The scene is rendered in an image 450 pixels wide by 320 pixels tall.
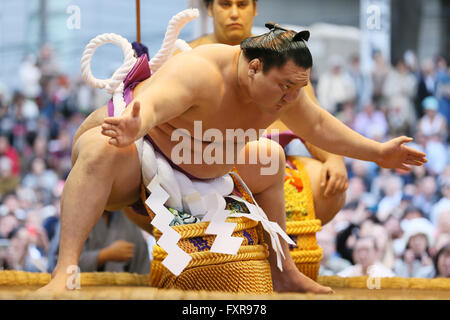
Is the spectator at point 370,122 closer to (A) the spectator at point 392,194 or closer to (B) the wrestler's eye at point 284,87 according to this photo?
(A) the spectator at point 392,194

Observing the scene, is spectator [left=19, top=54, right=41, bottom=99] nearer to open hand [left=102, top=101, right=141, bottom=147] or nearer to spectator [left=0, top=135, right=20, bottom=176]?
spectator [left=0, top=135, right=20, bottom=176]

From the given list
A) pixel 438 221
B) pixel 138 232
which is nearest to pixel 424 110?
pixel 438 221

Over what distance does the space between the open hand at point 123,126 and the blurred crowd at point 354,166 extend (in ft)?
7.93

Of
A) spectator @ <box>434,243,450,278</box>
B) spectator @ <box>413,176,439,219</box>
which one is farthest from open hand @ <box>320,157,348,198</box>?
spectator @ <box>413,176,439,219</box>

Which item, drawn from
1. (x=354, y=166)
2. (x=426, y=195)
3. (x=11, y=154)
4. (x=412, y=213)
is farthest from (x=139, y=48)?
(x=11, y=154)

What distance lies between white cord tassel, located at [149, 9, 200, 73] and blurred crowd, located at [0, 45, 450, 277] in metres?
1.99

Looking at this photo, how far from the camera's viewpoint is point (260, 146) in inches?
72.5

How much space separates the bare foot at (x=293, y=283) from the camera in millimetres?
1894

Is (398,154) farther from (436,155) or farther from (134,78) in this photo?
(436,155)

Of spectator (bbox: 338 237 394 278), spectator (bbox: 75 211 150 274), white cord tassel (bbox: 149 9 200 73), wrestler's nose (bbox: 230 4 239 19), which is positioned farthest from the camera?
spectator (bbox: 338 237 394 278)

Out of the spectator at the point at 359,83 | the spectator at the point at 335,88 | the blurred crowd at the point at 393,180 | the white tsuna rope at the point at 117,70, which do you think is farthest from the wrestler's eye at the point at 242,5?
the spectator at the point at 359,83

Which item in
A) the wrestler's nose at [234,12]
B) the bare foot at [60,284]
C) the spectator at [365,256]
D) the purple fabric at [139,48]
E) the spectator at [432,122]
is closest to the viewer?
the bare foot at [60,284]

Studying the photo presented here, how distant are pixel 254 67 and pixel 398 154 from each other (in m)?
0.53

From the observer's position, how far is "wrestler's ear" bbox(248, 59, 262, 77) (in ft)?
5.18
